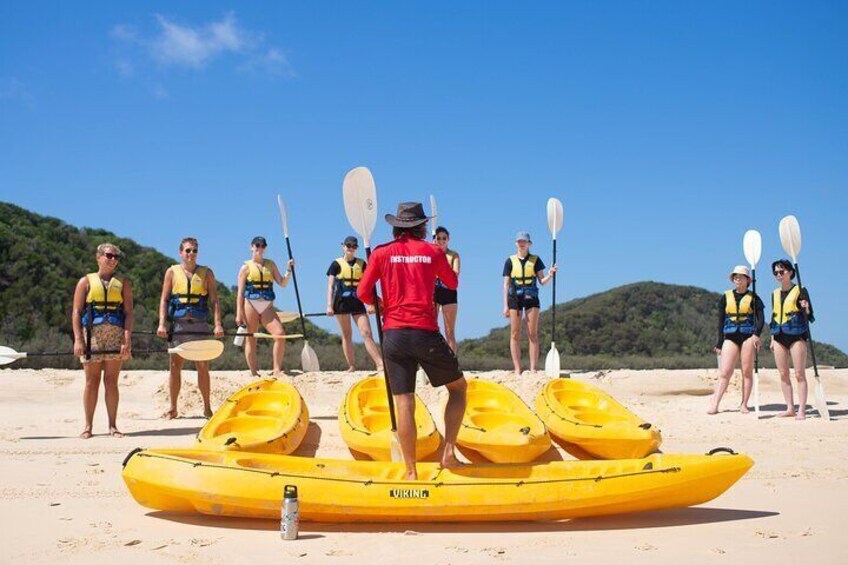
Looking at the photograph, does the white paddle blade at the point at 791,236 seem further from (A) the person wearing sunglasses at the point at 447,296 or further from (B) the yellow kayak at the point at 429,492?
(B) the yellow kayak at the point at 429,492


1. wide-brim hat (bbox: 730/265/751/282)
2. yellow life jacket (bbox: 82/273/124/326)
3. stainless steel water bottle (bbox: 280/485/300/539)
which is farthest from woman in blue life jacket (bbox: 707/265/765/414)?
yellow life jacket (bbox: 82/273/124/326)

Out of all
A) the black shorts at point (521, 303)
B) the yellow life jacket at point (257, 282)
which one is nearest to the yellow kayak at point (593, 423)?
the black shorts at point (521, 303)

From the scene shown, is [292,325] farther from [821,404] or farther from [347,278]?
[821,404]

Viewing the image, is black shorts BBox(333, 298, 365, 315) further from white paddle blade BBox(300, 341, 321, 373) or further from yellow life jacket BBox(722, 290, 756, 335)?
yellow life jacket BBox(722, 290, 756, 335)

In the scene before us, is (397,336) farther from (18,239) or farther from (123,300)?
(18,239)

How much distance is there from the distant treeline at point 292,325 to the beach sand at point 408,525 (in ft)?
21.4

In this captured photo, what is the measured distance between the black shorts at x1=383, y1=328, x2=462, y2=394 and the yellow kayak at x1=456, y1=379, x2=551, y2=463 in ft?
4.23

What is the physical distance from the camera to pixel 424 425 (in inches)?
271

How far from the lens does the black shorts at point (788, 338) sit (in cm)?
924

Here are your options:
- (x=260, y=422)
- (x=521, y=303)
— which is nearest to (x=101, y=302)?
(x=260, y=422)

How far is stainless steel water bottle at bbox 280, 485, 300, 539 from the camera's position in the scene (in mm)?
4617

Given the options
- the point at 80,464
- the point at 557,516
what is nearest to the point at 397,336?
the point at 557,516

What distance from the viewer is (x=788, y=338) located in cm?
928

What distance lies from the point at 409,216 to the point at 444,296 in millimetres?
5255
